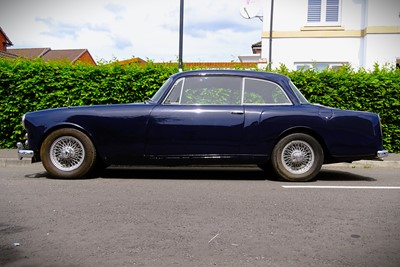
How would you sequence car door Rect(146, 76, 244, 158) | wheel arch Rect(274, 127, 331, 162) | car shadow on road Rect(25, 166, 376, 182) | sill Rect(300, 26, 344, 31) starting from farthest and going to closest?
sill Rect(300, 26, 344, 31)
car shadow on road Rect(25, 166, 376, 182)
wheel arch Rect(274, 127, 331, 162)
car door Rect(146, 76, 244, 158)

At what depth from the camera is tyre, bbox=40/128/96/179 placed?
626cm

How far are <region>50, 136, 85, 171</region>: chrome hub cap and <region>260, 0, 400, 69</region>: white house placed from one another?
13.0 metres

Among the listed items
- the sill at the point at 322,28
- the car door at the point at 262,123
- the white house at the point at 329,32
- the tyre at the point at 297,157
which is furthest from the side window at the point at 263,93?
the sill at the point at 322,28

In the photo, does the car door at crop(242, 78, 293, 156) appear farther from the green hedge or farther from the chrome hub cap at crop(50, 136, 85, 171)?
the green hedge

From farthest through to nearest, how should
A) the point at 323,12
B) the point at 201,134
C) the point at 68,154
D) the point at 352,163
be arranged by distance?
the point at 323,12
the point at 352,163
the point at 68,154
the point at 201,134

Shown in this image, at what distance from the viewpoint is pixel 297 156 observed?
6336 millimetres

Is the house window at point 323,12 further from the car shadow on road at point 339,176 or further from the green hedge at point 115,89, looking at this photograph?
the car shadow on road at point 339,176

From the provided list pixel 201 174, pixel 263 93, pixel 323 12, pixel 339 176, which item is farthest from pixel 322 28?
pixel 201 174

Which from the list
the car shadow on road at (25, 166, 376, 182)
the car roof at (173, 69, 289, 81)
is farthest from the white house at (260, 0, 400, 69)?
the car roof at (173, 69, 289, 81)

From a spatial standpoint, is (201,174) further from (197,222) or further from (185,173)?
(197,222)

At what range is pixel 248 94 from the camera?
650cm

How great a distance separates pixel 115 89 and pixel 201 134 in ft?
14.5

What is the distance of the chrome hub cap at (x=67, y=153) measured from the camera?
20.7ft

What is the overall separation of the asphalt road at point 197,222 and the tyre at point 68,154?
0.21 m
